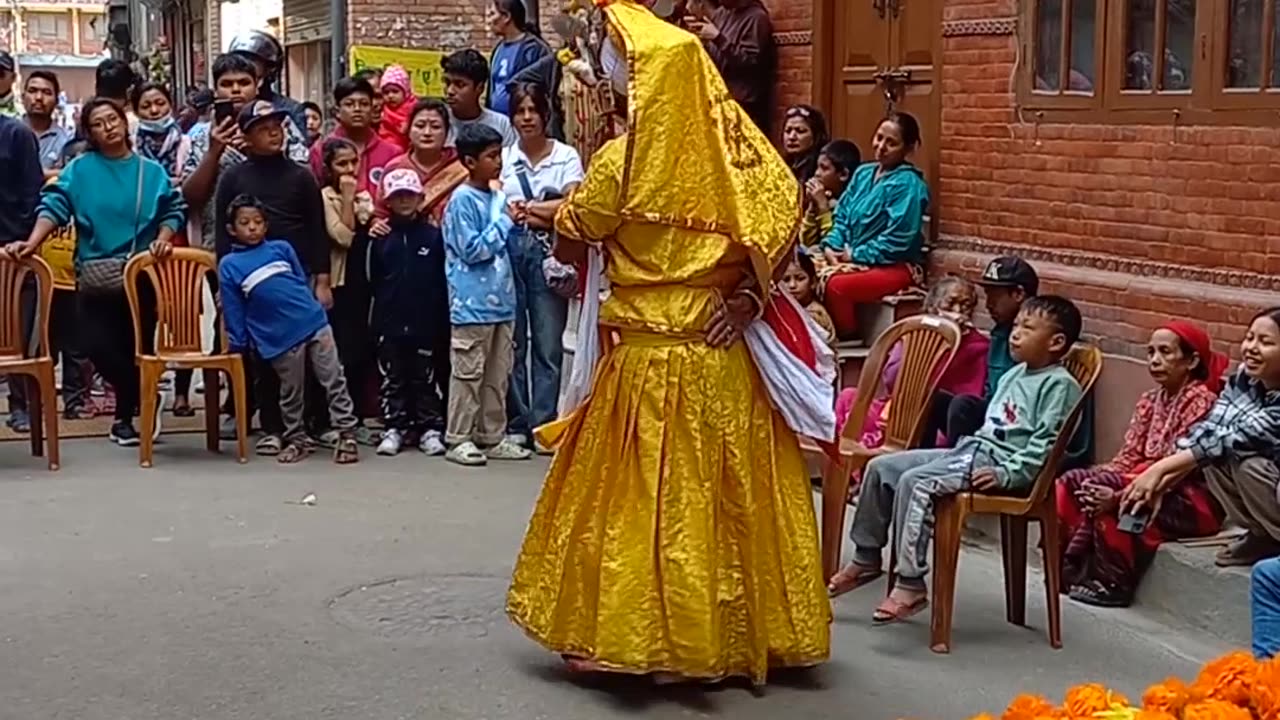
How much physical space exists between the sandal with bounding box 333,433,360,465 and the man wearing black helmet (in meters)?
1.71

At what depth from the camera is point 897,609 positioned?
5.98 metres

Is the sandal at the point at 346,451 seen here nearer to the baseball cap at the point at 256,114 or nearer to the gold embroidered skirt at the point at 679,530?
the baseball cap at the point at 256,114

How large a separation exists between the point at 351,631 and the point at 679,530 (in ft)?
4.48

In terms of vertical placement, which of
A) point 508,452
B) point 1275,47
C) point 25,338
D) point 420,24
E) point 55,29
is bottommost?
point 508,452

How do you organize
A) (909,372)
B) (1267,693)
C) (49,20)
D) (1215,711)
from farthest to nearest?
(49,20) → (909,372) → (1267,693) → (1215,711)

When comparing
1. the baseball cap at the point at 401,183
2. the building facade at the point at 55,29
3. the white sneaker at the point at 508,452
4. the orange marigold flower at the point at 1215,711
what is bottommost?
the white sneaker at the point at 508,452

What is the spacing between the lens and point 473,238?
848 cm

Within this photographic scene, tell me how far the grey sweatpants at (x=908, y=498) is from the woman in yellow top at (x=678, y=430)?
643mm

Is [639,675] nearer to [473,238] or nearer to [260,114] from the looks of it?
[473,238]

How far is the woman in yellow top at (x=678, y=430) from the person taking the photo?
5.08 m

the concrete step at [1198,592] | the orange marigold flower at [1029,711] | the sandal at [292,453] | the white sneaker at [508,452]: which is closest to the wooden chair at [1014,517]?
the concrete step at [1198,592]

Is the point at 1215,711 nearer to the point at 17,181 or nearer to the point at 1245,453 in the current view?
the point at 1245,453

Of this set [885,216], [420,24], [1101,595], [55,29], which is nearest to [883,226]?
[885,216]

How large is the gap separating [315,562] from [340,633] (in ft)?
3.19
